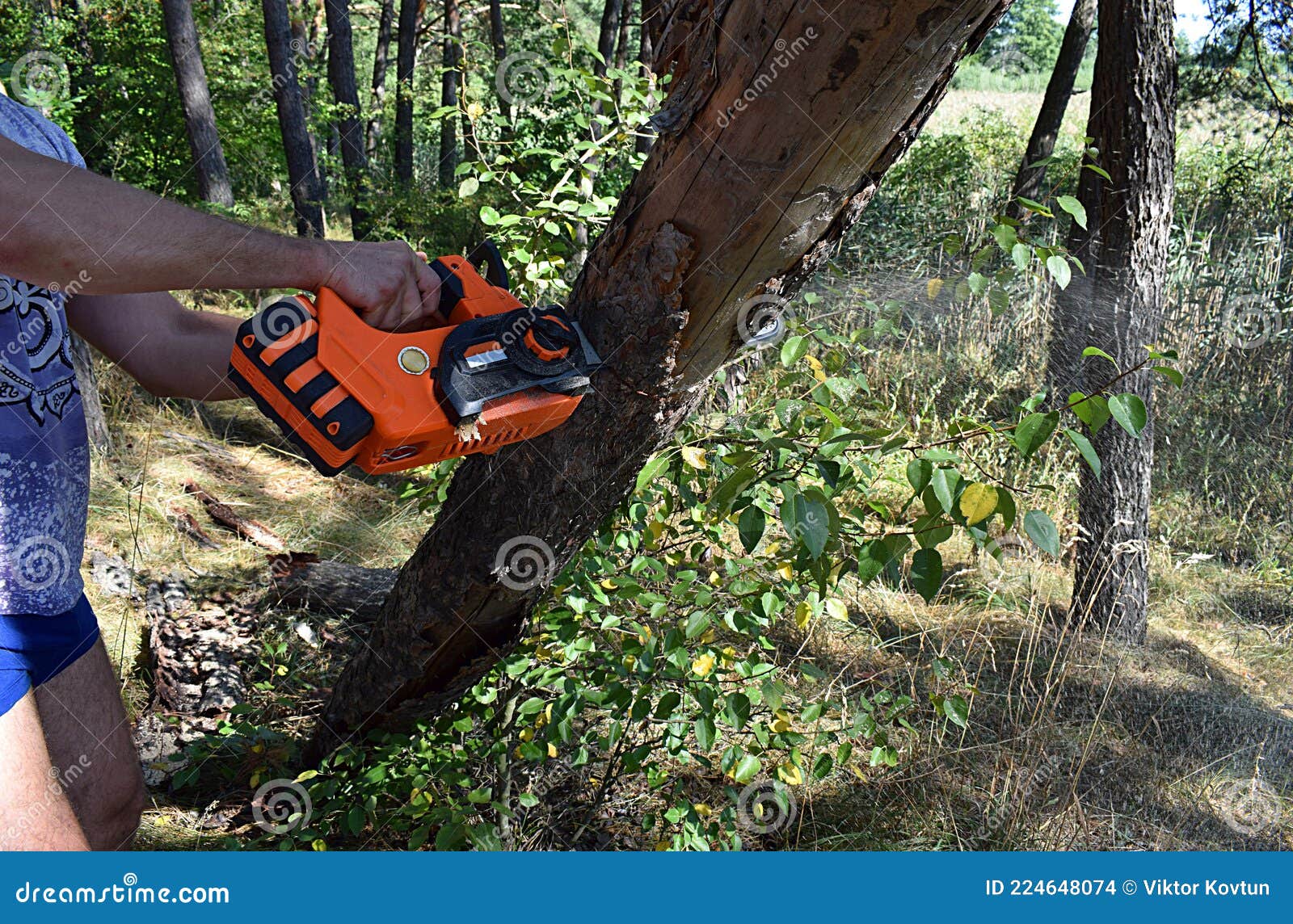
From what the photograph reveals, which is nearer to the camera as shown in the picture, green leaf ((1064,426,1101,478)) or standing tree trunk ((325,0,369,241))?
green leaf ((1064,426,1101,478))

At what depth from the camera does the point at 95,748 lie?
6.06 feet

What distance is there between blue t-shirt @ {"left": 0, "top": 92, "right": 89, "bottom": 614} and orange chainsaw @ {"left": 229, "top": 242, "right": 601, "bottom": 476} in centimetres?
39

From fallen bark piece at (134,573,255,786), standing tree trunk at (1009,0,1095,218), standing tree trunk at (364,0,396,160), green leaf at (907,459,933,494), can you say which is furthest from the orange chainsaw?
standing tree trunk at (364,0,396,160)

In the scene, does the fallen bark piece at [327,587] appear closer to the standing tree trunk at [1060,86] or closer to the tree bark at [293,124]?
the standing tree trunk at [1060,86]

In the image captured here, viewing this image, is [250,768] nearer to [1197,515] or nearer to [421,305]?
[421,305]

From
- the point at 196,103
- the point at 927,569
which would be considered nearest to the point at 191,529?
the point at 927,569

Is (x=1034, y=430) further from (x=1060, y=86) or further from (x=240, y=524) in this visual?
(x=1060, y=86)

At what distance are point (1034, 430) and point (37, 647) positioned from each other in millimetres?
1791

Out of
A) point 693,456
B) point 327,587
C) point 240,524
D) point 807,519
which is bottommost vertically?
point 240,524

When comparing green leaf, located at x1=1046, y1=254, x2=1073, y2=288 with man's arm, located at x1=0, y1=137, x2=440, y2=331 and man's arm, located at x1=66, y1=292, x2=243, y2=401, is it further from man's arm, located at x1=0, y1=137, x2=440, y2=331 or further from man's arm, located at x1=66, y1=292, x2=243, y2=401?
man's arm, located at x1=66, y1=292, x2=243, y2=401

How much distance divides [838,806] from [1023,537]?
2.53 meters

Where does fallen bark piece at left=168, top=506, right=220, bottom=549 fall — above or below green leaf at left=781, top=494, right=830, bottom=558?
below

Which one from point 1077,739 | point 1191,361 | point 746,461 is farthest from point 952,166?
point 746,461

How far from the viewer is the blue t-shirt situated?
159cm
